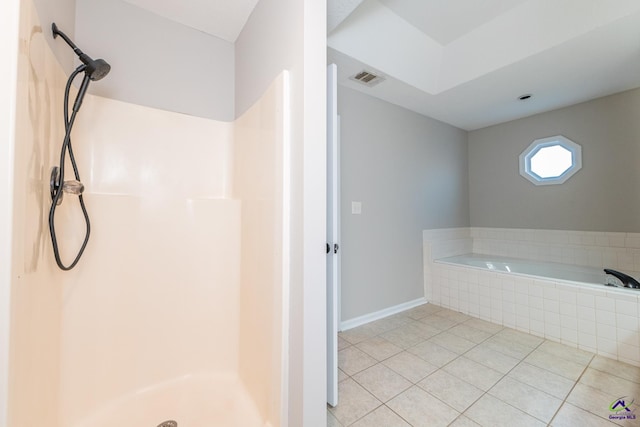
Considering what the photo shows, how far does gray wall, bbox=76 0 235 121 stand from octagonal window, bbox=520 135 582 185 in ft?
12.2

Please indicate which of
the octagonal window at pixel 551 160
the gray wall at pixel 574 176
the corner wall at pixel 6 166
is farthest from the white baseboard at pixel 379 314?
the octagonal window at pixel 551 160

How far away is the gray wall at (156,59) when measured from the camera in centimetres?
132

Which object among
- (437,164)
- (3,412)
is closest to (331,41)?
(437,164)

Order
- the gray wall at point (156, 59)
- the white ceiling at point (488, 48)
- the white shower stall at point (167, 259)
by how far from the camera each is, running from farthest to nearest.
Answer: the white ceiling at point (488, 48)
the gray wall at point (156, 59)
the white shower stall at point (167, 259)

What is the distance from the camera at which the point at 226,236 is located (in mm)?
1564

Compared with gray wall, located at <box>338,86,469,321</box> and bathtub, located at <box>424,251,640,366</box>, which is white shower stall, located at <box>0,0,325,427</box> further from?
bathtub, located at <box>424,251,640,366</box>

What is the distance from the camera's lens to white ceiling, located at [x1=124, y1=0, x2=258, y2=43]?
1.37 metres

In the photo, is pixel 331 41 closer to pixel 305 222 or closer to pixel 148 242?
pixel 305 222

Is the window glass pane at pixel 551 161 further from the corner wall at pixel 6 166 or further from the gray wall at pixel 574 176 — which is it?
the corner wall at pixel 6 166

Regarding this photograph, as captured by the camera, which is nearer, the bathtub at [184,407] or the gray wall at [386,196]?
the bathtub at [184,407]

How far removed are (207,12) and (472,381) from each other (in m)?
2.87

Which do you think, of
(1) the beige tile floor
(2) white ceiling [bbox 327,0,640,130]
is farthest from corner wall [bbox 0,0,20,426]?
(2) white ceiling [bbox 327,0,640,130]

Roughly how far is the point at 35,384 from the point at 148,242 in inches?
26.9

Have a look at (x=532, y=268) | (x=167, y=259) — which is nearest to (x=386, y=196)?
(x=532, y=268)
